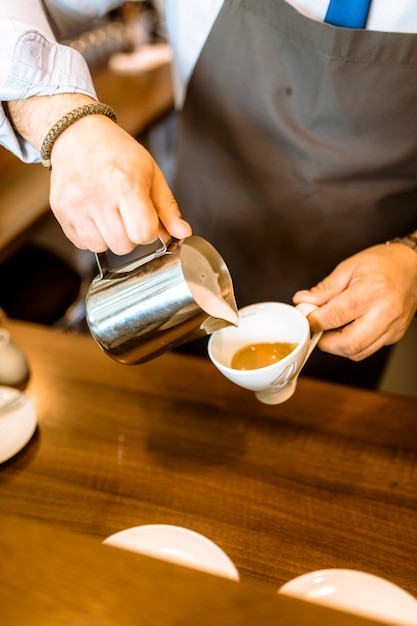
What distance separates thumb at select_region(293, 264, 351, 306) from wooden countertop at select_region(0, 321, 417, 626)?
0.20 meters

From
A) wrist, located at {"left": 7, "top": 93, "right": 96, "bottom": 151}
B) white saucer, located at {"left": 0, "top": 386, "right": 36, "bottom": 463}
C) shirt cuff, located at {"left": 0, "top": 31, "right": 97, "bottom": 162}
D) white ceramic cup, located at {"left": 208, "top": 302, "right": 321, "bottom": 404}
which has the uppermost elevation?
shirt cuff, located at {"left": 0, "top": 31, "right": 97, "bottom": 162}

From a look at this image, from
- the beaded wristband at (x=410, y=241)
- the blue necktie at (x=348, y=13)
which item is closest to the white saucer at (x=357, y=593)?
the beaded wristband at (x=410, y=241)

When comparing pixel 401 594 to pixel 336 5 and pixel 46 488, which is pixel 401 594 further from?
pixel 336 5

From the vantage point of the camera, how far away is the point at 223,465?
94 cm

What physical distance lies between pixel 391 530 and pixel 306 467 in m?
0.16

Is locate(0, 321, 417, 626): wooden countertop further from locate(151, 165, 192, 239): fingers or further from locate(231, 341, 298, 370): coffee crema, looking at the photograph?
locate(151, 165, 192, 239): fingers

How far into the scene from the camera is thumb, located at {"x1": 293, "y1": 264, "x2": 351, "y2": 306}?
0.95 metres

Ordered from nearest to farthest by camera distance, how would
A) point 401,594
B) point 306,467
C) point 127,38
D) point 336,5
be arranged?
1. point 401,594
2. point 306,467
3. point 336,5
4. point 127,38

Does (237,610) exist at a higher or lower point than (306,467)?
higher

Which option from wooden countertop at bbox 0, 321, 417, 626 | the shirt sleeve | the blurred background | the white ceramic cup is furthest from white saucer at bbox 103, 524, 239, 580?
the blurred background

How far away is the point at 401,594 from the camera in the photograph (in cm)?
68

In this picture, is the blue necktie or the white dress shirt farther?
the blue necktie

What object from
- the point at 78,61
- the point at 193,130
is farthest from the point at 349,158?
the point at 78,61

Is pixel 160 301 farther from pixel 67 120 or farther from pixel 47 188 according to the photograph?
pixel 47 188
